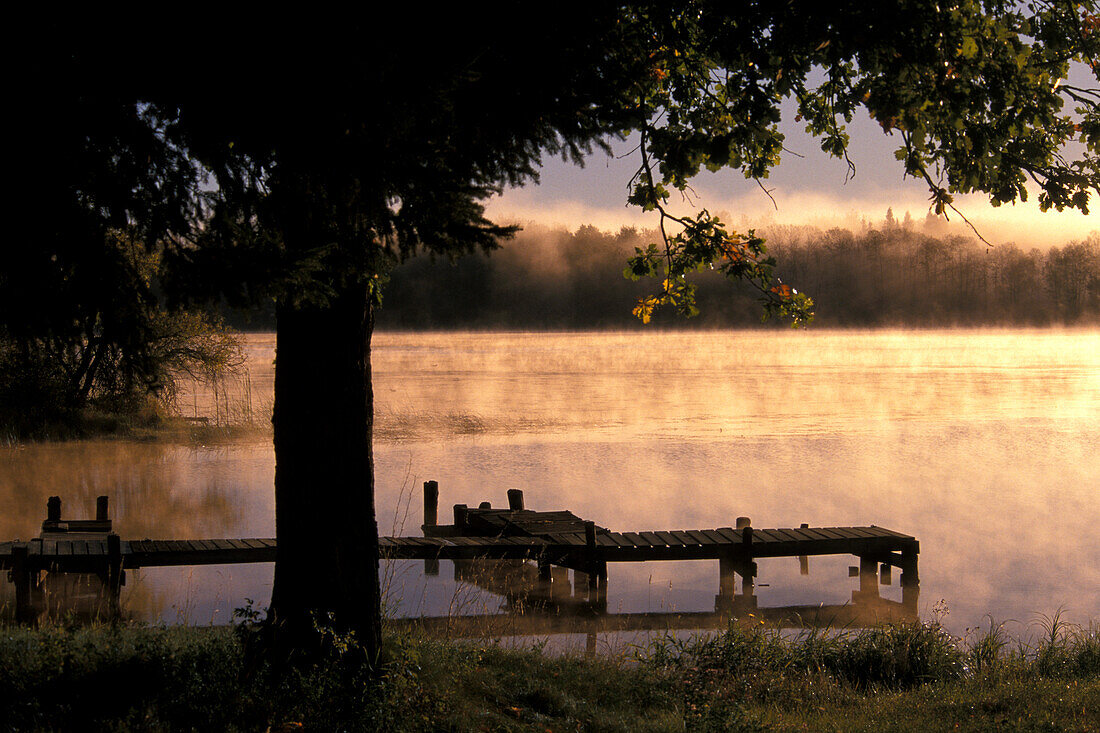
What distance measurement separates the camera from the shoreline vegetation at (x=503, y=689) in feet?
20.8

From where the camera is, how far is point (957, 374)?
92500mm

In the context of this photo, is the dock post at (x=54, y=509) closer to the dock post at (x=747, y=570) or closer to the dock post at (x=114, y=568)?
the dock post at (x=114, y=568)

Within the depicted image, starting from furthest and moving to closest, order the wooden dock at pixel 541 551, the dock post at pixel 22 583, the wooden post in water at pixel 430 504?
the wooden post in water at pixel 430 504
the wooden dock at pixel 541 551
the dock post at pixel 22 583

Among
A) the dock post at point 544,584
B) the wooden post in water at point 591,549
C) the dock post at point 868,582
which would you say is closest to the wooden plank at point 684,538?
the wooden post in water at point 591,549

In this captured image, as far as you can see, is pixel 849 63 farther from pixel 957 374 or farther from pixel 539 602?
pixel 957 374

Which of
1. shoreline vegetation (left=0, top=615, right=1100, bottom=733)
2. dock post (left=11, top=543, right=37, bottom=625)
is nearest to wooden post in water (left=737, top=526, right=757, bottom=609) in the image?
shoreline vegetation (left=0, top=615, right=1100, bottom=733)

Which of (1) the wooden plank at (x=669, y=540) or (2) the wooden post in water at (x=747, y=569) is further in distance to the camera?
(2) the wooden post in water at (x=747, y=569)

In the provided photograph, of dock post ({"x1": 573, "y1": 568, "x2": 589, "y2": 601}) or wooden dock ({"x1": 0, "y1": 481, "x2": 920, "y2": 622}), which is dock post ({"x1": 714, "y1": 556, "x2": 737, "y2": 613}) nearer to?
wooden dock ({"x1": 0, "y1": 481, "x2": 920, "y2": 622})

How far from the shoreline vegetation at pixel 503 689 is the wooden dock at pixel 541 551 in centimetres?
508

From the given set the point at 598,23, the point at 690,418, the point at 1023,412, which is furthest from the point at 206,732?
the point at 1023,412

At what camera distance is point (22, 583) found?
13422 mm

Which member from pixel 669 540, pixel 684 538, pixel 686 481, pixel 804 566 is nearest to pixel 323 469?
pixel 669 540

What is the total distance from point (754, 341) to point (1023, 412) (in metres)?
115

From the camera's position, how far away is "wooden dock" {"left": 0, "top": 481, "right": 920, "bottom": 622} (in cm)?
1395
